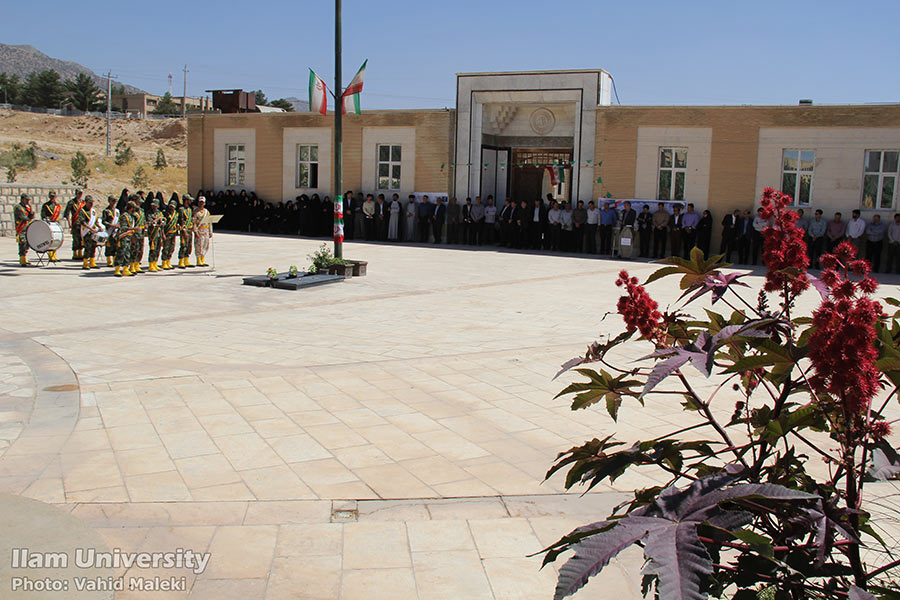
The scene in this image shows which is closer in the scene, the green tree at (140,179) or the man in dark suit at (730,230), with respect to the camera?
Answer: the man in dark suit at (730,230)

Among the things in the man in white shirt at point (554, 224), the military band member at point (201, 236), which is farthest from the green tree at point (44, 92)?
the military band member at point (201, 236)

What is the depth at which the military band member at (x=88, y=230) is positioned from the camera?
17.9 m

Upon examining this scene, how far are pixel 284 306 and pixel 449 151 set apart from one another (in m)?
16.6

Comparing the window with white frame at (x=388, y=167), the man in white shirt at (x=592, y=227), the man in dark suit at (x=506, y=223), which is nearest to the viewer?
the man in white shirt at (x=592, y=227)

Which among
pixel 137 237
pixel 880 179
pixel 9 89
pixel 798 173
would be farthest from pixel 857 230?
pixel 9 89

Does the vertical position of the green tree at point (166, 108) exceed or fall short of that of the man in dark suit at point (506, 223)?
it exceeds it

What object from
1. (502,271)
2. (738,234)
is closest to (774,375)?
(502,271)

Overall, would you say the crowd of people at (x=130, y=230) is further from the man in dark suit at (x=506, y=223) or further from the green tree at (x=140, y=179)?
the green tree at (x=140, y=179)

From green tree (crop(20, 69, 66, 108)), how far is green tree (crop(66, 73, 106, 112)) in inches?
43.7

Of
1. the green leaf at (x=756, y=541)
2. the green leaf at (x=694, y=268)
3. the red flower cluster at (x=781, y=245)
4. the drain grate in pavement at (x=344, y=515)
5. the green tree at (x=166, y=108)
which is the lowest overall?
the drain grate in pavement at (x=344, y=515)

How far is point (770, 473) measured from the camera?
236 cm

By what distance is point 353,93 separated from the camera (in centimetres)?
1742

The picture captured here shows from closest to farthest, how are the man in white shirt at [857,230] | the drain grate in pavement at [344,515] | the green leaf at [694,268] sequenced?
the green leaf at [694,268] < the drain grate in pavement at [344,515] < the man in white shirt at [857,230]

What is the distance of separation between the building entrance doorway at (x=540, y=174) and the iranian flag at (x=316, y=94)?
13.0m
